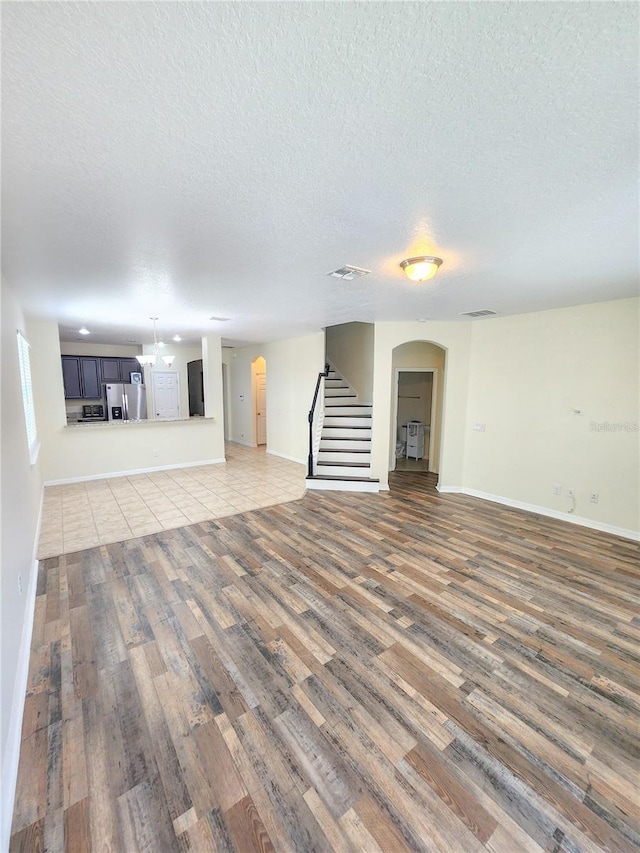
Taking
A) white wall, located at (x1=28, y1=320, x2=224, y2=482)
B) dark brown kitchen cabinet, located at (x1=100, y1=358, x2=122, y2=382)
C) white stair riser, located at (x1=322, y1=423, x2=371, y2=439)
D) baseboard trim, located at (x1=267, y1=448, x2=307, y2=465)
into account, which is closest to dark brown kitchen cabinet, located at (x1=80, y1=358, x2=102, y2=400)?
dark brown kitchen cabinet, located at (x1=100, y1=358, x2=122, y2=382)

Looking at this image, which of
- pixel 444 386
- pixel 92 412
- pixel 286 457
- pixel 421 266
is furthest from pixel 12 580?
pixel 92 412

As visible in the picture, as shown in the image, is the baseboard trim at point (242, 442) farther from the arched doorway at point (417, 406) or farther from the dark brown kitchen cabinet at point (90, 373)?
the arched doorway at point (417, 406)

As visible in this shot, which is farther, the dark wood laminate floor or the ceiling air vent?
the ceiling air vent

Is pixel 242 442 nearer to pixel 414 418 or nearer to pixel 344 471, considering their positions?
pixel 344 471

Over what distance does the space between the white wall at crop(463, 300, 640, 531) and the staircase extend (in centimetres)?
177

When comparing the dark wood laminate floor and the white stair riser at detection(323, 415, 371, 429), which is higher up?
the white stair riser at detection(323, 415, 371, 429)

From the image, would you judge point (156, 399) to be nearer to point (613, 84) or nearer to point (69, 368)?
point (69, 368)

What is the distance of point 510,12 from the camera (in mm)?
888

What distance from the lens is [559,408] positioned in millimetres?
4441

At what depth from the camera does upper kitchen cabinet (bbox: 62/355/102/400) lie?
7.86 meters

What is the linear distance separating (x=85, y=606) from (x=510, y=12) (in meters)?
3.86

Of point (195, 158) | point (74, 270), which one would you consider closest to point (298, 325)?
point (74, 270)

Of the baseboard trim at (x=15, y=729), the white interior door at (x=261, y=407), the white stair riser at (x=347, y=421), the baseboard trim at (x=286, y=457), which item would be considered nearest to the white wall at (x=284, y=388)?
the baseboard trim at (x=286, y=457)

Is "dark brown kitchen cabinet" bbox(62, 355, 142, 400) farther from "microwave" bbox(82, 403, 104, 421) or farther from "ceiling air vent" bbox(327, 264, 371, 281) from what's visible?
"ceiling air vent" bbox(327, 264, 371, 281)
